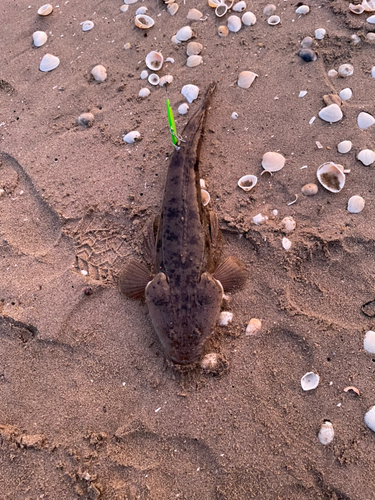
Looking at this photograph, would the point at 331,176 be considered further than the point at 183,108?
No

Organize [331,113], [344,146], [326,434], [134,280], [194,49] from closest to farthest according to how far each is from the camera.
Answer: [326,434] → [134,280] → [344,146] → [331,113] → [194,49]

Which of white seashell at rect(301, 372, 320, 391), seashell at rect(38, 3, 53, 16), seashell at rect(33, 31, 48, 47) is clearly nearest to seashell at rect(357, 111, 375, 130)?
white seashell at rect(301, 372, 320, 391)

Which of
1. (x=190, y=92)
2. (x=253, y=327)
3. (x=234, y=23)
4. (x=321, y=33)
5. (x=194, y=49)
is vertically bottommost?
(x=253, y=327)

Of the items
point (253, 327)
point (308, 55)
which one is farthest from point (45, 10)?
point (253, 327)

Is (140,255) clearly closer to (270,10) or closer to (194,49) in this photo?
(194,49)

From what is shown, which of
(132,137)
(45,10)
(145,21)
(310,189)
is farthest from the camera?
(45,10)

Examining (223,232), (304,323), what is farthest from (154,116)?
(304,323)
